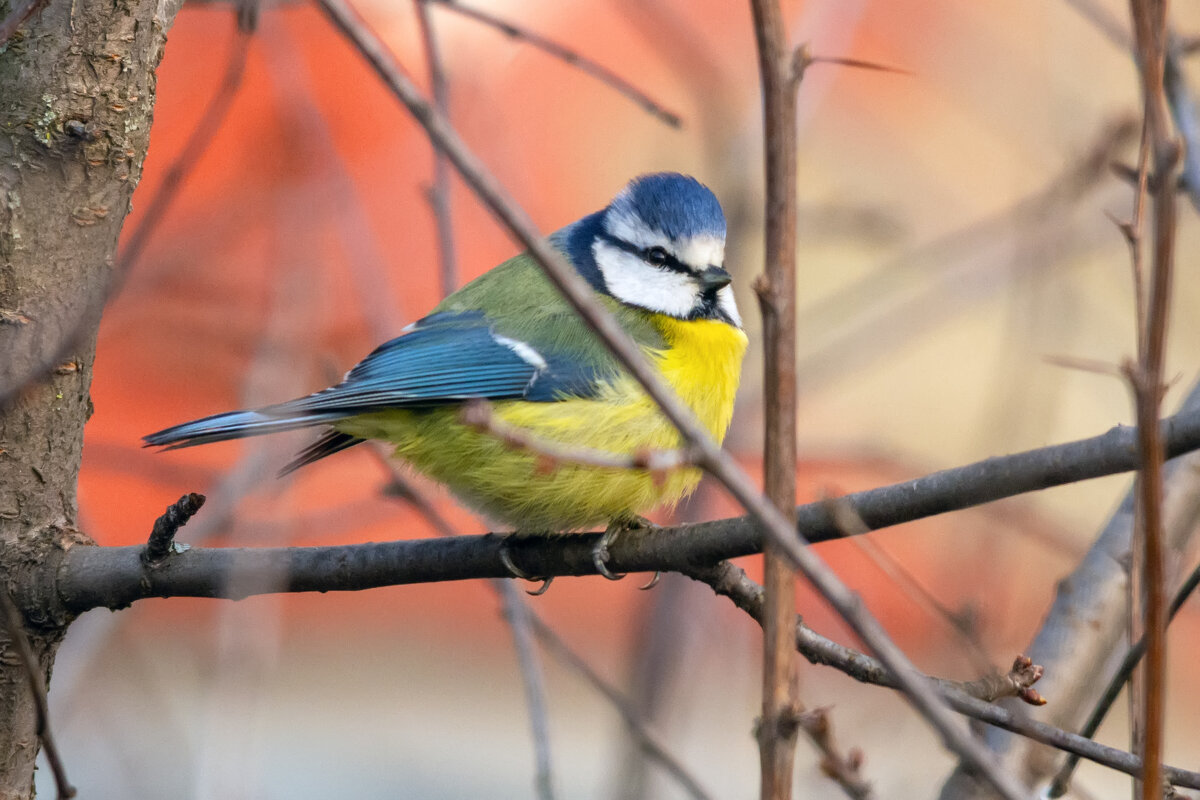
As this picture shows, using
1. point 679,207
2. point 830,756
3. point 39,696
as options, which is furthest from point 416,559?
point 679,207

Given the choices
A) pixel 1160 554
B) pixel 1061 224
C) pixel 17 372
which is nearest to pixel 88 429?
pixel 17 372

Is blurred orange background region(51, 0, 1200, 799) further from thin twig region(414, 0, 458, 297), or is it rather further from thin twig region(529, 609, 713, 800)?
thin twig region(529, 609, 713, 800)

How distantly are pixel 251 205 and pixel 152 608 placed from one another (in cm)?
152

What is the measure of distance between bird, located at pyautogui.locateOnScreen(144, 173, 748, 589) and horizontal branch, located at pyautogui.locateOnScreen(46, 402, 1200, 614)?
10 cm

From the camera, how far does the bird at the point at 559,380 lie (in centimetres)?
185

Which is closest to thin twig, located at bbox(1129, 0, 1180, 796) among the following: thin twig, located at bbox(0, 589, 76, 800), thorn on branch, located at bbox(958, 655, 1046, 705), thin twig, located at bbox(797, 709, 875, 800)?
thin twig, located at bbox(797, 709, 875, 800)

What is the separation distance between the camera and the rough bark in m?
1.37

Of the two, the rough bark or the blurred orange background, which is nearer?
the rough bark

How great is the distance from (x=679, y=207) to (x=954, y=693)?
1.44 metres

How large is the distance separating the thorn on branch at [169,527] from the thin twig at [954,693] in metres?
0.55

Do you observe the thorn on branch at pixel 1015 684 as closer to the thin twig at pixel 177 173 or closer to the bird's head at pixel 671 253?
the thin twig at pixel 177 173

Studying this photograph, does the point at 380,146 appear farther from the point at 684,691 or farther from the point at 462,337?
the point at 684,691

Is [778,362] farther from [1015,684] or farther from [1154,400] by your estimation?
[1015,684]

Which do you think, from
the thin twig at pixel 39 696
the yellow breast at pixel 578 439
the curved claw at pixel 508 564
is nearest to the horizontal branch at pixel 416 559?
the curved claw at pixel 508 564
